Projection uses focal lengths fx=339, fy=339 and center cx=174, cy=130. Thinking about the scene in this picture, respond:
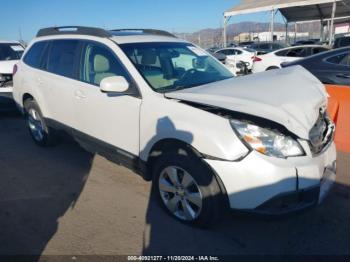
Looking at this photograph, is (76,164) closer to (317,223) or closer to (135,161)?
(135,161)

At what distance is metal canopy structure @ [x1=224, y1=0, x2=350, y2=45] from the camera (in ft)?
67.1

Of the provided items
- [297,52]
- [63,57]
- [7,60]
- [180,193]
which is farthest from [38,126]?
[297,52]

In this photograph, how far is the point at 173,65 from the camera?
13.0 feet

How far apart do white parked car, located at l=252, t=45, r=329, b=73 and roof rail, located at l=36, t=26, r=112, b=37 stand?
360 inches

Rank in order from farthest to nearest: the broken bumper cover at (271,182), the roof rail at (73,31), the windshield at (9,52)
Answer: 1. the windshield at (9,52)
2. the roof rail at (73,31)
3. the broken bumper cover at (271,182)

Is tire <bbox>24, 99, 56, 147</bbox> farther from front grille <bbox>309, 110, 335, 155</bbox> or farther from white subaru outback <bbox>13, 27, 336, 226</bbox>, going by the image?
front grille <bbox>309, 110, 335, 155</bbox>

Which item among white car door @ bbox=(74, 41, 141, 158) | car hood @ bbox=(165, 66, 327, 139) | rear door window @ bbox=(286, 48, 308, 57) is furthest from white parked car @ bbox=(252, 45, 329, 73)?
white car door @ bbox=(74, 41, 141, 158)

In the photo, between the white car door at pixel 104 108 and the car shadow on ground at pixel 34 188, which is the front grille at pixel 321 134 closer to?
the white car door at pixel 104 108

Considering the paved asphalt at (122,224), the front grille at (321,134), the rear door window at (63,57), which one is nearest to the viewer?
the front grille at (321,134)

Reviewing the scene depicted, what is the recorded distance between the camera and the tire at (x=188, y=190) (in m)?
2.91

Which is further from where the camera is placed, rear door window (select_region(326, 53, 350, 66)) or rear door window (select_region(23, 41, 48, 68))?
rear door window (select_region(326, 53, 350, 66))

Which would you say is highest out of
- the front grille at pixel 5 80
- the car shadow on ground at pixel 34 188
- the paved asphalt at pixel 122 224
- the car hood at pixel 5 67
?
the car hood at pixel 5 67

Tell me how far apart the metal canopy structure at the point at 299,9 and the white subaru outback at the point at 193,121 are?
1809 cm

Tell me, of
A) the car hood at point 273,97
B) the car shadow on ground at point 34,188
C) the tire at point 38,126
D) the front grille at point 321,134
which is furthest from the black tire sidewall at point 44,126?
the front grille at point 321,134
